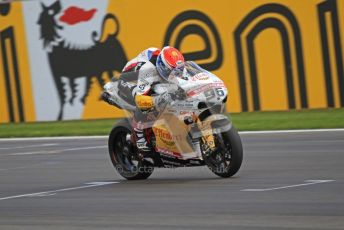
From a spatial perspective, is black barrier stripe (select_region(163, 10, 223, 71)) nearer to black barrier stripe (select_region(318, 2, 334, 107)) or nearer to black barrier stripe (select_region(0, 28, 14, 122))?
black barrier stripe (select_region(318, 2, 334, 107))

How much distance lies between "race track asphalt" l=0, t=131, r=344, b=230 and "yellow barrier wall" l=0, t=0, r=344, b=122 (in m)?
4.93

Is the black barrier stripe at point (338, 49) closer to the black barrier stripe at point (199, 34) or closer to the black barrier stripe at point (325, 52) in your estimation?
the black barrier stripe at point (325, 52)

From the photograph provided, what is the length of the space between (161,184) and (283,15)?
10.7m

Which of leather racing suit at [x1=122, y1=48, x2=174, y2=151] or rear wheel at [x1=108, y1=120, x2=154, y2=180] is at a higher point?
leather racing suit at [x1=122, y1=48, x2=174, y2=151]

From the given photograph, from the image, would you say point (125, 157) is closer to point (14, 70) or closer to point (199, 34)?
point (199, 34)

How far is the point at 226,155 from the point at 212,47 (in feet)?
37.0

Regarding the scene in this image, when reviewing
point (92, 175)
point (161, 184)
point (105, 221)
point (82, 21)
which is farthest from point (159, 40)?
point (105, 221)

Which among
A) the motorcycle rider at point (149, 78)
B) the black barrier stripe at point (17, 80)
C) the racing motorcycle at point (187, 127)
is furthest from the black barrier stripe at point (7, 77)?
the motorcycle rider at point (149, 78)

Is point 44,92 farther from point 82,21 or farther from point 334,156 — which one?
point 334,156

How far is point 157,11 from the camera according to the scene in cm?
2342

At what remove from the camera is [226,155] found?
36.7ft

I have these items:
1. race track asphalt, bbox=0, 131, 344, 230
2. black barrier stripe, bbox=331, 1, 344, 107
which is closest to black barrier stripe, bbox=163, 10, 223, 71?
black barrier stripe, bbox=331, 1, 344, 107

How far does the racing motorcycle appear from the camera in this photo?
11.1 m

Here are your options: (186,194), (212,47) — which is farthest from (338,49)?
(186,194)
